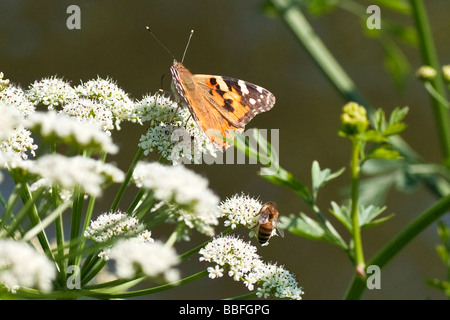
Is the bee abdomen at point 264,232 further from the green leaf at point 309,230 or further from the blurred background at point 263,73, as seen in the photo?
the blurred background at point 263,73

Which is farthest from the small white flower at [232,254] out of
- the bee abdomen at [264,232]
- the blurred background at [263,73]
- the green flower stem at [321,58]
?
the blurred background at [263,73]

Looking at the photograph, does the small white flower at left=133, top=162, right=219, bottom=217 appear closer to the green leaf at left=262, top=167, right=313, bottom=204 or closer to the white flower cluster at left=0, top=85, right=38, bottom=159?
the green leaf at left=262, top=167, right=313, bottom=204

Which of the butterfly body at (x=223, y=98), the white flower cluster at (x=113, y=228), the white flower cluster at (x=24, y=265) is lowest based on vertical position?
the white flower cluster at (x=24, y=265)

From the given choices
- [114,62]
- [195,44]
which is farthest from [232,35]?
[114,62]

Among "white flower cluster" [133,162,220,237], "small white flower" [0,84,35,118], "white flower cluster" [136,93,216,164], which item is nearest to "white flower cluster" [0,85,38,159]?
"small white flower" [0,84,35,118]

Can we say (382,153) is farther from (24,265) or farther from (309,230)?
(24,265)
